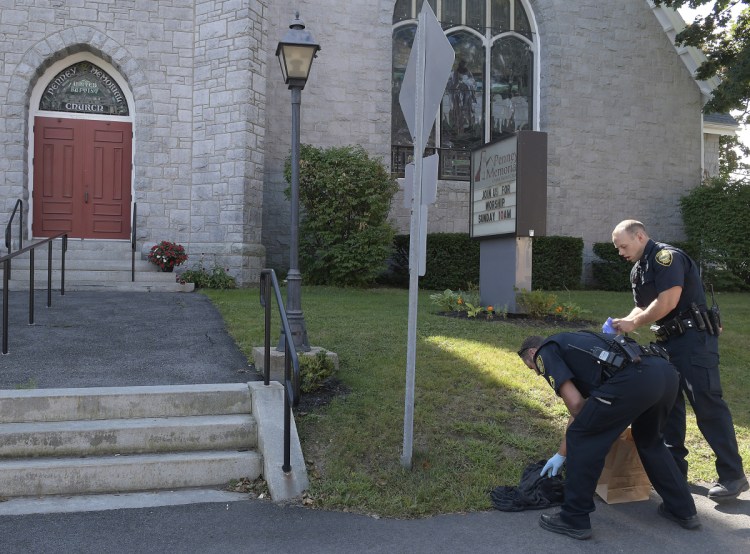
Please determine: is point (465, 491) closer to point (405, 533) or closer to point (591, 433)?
point (405, 533)

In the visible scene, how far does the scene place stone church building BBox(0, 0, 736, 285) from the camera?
13.3 metres

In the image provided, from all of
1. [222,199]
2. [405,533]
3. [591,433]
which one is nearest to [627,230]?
[591,433]

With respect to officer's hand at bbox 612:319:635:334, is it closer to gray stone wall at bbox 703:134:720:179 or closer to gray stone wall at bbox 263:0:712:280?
gray stone wall at bbox 263:0:712:280

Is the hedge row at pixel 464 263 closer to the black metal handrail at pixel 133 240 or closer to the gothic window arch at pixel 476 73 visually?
the gothic window arch at pixel 476 73

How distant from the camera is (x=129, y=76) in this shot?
44.0 feet

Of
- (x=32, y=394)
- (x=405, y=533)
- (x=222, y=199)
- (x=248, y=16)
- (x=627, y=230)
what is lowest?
(x=405, y=533)

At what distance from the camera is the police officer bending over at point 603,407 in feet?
12.1

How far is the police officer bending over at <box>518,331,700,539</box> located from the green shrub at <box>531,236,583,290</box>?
1127 cm

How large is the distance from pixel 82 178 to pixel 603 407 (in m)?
12.7

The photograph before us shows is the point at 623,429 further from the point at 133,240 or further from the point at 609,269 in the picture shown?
the point at 609,269

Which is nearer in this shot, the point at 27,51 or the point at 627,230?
the point at 627,230

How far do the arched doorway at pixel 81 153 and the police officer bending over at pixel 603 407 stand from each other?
1183 centimetres

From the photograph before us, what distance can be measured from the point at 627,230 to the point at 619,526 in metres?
1.92

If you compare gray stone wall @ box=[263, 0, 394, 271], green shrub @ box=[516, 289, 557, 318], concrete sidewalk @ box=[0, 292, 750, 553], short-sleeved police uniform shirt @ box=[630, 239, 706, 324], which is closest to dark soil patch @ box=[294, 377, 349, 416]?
concrete sidewalk @ box=[0, 292, 750, 553]
